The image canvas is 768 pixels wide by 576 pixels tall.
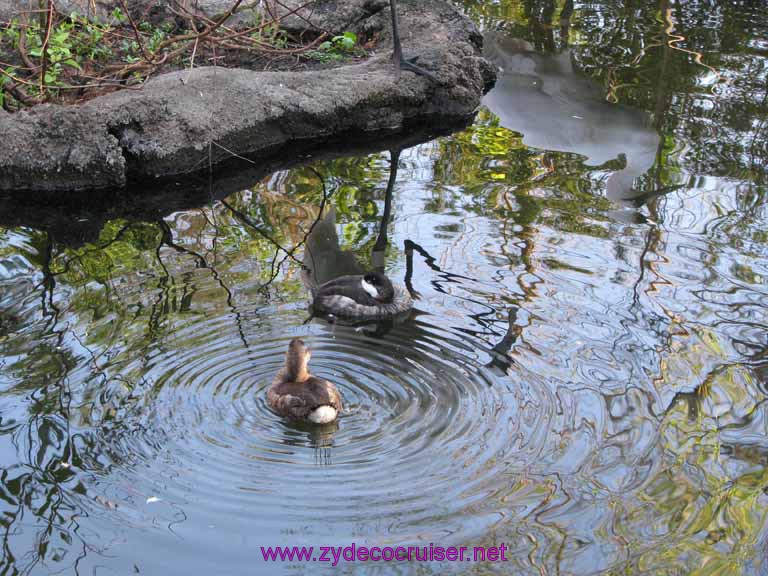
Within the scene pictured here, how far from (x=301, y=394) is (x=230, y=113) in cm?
374

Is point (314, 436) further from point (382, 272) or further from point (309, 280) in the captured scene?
point (382, 272)

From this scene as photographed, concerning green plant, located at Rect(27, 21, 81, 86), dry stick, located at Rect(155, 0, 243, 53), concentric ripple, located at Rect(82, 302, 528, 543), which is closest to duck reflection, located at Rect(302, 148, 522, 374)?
concentric ripple, located at Rect(82, 302, 528, 543)

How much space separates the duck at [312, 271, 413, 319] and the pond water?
0.12m

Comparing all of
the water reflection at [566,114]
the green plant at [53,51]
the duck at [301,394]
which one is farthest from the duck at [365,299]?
the green plant at [53,51]

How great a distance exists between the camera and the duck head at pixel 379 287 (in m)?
5.31

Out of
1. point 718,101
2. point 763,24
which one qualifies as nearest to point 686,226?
point 718,101

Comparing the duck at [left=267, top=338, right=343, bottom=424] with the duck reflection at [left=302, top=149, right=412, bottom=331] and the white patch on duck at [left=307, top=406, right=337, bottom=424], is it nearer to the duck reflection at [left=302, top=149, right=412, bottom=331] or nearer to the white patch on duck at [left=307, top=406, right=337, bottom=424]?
the white patch on duck at [left=307, top=406, right=337, bottom=424]

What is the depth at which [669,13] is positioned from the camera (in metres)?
11.7

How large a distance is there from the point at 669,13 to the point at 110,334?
902 centimetres

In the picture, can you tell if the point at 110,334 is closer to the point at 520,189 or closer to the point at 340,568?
the point at 340,568

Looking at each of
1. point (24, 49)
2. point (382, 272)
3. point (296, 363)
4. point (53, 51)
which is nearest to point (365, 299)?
point (382, 272)

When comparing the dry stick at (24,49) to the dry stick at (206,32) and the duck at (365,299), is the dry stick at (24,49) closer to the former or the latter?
the dry stick at (206,32)

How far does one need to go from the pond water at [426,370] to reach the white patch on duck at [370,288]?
265 millimetres

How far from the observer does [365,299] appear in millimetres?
5352
